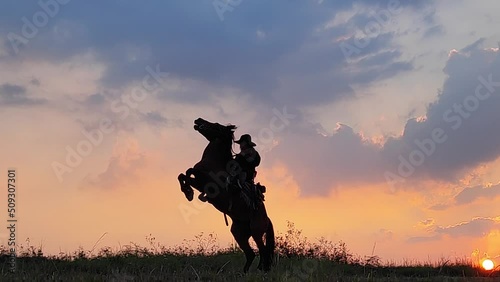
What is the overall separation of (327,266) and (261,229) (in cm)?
445

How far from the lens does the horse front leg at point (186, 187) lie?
11.8 metres

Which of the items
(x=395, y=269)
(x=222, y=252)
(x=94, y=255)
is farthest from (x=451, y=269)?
(x=94, y=255)

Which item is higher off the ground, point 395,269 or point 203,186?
point 203,186

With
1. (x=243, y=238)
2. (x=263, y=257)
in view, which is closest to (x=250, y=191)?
(x=243, y=238)

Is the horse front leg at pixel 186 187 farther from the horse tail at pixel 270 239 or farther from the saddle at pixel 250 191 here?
the horse tail at pixel 270 239

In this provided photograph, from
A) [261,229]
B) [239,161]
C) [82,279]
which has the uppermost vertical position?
[239,161]

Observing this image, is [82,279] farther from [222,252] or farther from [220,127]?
[222,252]

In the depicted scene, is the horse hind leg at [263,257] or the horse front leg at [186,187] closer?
the horse front leg at [186,187]

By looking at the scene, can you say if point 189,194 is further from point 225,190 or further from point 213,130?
point 213,130

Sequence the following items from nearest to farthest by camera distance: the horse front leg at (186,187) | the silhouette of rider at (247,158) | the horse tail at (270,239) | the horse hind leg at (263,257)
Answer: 1. the horse front leg at (186,187)
2. the silhouette of rider at (247,158)
3. the horse hind leg at (263,257)
4. the horse tail at (270,239)

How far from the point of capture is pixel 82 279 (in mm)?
8305

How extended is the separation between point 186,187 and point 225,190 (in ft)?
2.43

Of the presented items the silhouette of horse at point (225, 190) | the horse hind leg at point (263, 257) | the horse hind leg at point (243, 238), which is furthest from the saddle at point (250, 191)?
the horse hind leg at point (263, 257)

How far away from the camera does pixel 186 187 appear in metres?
11.8
